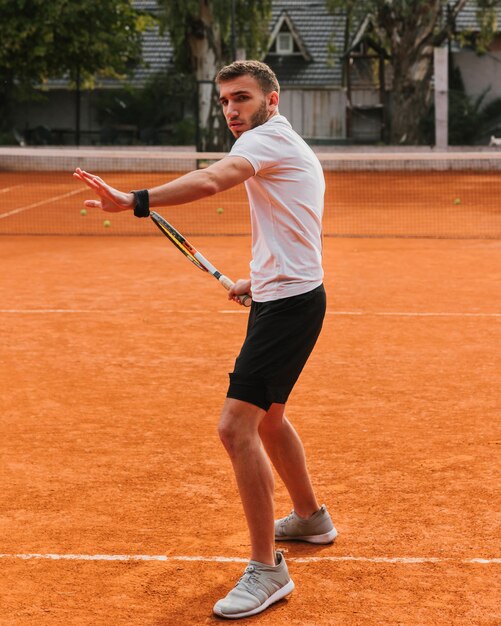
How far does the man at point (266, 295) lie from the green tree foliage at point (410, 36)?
31140 millimetres

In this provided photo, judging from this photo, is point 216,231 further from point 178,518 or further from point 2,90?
point 2,90

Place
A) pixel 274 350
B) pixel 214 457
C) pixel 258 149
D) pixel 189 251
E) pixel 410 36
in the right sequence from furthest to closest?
pixel 410 36, pixel 214 457, pixel 189 251, pixel 274 350, pixel 258 149

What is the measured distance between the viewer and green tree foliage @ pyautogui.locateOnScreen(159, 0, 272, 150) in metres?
35.4

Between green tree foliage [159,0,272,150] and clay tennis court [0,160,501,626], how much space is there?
75.5 feet

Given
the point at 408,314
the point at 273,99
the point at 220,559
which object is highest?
the point at 273,99

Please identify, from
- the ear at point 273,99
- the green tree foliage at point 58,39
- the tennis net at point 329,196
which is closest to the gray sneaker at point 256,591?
the ear at point 273,99

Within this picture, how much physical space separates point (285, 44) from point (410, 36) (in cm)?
1200

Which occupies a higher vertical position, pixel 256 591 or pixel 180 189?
pixel 180 189

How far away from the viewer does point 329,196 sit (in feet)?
88.7

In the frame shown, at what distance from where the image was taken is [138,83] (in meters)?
44.3

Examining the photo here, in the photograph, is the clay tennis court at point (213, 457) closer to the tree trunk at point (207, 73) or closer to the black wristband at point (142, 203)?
the black wristband at point (142, 203)

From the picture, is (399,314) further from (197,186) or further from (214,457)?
(197,186)

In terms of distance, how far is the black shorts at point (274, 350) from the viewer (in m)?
4.83

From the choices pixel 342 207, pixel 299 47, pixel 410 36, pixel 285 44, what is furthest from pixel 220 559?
pixel 285 44
